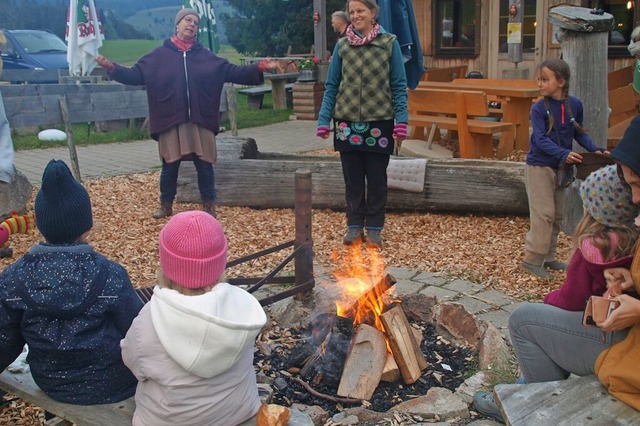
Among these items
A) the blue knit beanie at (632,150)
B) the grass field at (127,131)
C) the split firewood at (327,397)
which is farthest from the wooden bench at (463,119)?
the blue knit beanie at (632,150)

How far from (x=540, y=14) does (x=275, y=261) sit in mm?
9525

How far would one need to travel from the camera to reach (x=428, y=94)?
9.30 meters

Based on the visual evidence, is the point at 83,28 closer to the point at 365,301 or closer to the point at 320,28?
the point at 320,28

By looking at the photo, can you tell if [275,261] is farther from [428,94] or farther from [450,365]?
[428,94]

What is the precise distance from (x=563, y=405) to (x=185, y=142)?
4.62 m

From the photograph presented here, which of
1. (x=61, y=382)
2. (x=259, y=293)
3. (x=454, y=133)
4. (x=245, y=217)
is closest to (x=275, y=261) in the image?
(x=259, y=293)

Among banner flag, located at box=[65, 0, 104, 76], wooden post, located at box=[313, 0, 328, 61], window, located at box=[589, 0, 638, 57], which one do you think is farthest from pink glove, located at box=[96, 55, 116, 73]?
wooden post, located at box=[313, 0, 328, 61]

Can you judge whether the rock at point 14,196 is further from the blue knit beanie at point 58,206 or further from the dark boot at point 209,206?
the blue knit beanie at point 58,206

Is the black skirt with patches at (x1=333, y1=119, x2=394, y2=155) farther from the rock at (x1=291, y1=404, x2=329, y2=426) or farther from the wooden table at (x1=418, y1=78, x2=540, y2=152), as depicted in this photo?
the wooden table at (x1=418, y1=78, x2=540, y2=152)

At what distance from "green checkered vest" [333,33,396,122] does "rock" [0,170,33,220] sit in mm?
3541

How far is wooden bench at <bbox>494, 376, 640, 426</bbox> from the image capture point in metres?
2.36

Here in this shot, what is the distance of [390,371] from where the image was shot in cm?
349

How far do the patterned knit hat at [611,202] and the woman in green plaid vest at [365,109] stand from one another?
279 centimetres

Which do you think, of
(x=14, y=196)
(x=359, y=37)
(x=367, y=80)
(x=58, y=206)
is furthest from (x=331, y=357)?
(x=14, y=196)
